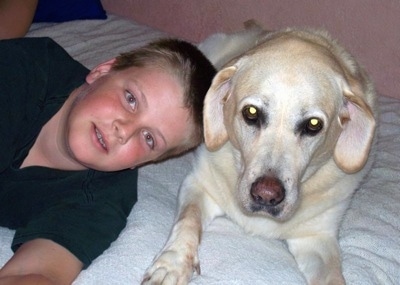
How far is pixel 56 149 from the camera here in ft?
A: 6.59

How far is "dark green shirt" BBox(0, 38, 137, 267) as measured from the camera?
5.92 ft

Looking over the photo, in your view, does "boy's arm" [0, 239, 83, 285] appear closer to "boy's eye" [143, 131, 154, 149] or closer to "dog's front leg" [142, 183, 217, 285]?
"dog's front leg" [142, 183, 217, 285]

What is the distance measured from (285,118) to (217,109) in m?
0.30

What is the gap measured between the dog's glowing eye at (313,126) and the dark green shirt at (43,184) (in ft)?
1.93

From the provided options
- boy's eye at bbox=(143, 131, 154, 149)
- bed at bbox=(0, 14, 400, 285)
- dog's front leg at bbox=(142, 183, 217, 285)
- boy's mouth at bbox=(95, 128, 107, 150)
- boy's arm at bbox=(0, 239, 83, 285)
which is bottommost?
bed at bbox=(0, 14, 400, 285)

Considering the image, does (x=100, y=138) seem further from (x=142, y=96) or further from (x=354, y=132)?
(x=354, y=132)

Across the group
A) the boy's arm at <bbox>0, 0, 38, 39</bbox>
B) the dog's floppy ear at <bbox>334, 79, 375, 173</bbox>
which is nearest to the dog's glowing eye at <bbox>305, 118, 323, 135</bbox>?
the dog's floppy ear at <bbox>334, 79, 375, 173</bbox>

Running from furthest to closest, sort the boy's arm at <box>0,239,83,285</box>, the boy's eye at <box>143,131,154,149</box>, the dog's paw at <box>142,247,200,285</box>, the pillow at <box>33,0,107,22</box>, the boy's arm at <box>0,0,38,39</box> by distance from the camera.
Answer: the pillow at <box>33,0,107,22</box> → the boy's arm at <box>0,0,38,39</box> → the boy's eye at <box>143,131,154,149</box> → the dog's paw at <box>142,247,200,285</box> → the boy's arm at <box>0,239,83,285</box>

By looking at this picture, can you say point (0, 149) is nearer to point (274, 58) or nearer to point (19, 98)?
point (19, 98)

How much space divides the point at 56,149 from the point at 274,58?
0.69 metres

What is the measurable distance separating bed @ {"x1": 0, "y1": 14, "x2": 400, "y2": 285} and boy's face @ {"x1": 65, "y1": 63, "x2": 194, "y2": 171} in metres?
0.21

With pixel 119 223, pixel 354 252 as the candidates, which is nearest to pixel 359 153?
pixel 354 252

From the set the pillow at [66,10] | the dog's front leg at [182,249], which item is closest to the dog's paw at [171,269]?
the dog's front leg at [182,249]

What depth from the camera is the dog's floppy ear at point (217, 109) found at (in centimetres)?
197
